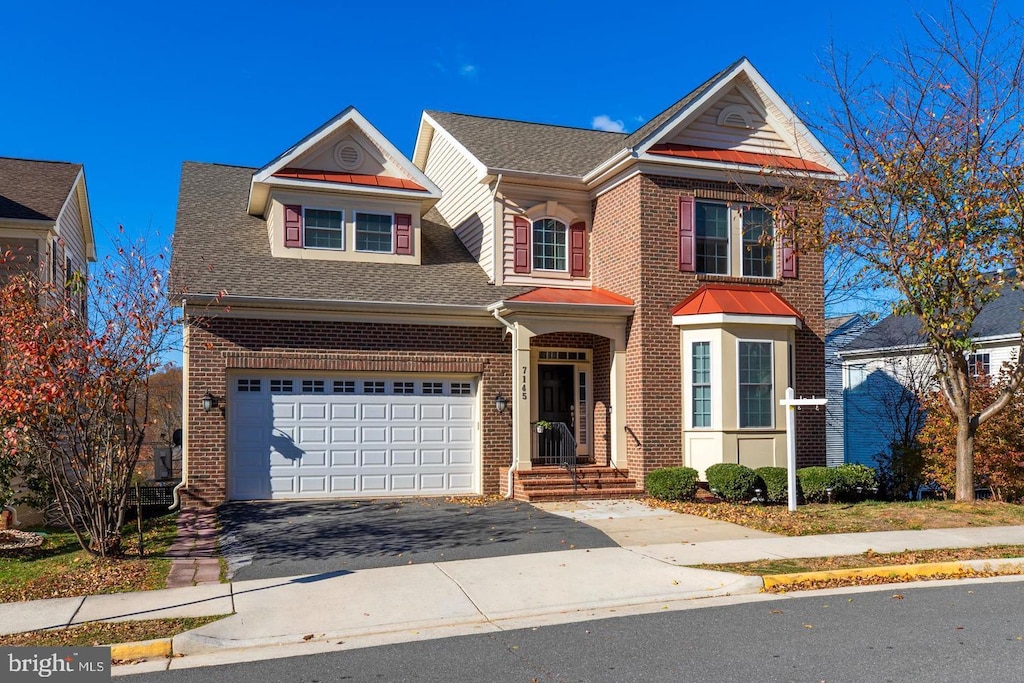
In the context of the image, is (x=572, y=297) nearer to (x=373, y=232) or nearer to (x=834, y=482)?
(x=373, y=232)

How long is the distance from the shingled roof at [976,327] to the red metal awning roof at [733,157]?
911 centimetres

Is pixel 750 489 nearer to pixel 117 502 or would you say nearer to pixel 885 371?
pixel 117 502

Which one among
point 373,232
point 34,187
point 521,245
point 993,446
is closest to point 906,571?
point 993,446

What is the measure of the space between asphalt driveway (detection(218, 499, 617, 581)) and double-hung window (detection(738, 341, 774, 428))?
4620mm

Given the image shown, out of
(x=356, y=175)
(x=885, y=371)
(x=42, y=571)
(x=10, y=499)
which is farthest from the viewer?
(x=885, y=371)

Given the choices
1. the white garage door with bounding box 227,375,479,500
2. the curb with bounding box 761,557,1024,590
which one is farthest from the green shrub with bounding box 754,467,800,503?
the curb with bounding box 761,557,1024,590

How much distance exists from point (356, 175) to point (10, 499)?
Result: 9.08m

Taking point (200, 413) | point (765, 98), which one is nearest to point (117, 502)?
point (200, 413)

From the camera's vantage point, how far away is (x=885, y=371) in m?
27.9

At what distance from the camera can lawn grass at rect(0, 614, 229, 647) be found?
301 inches

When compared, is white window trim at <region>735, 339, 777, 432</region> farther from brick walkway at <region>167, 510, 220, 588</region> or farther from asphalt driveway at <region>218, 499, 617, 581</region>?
brick walkway at <region>167, 510, 220, 588</region>

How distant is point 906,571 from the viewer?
10.1 m

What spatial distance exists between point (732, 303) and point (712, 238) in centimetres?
150

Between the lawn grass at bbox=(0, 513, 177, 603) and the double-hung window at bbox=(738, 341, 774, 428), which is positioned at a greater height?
the double-hung window at bbox=(738, 341, 774, 428)
